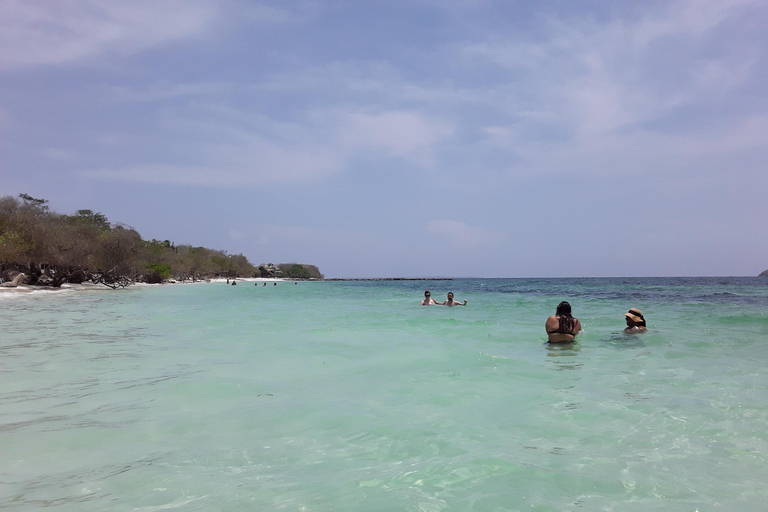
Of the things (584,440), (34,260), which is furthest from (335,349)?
(34,260)

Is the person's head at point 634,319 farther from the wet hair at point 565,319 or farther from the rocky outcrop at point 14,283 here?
the rocky outcrop at point 14,283

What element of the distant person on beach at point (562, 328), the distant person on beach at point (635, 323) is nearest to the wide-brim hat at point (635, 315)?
the distant person on beach at point (635, 323)

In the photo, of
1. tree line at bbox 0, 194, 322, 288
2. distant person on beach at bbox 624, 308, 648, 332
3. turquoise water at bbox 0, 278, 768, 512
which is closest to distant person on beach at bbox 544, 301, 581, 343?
turquoise water at bbox 0, 278, 768, 512

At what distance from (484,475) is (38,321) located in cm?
1518

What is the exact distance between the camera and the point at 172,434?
4.22 meters

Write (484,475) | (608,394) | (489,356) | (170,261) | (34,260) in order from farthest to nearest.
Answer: (170,261) < (34,260) < (489,356) < (608,394) < (484,475)

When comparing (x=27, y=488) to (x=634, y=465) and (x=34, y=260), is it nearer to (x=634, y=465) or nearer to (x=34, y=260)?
(x=634, y=465)

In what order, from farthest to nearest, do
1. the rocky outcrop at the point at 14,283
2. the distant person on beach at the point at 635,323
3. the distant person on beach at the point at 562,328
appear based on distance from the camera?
the rocky outcrop at the point at 14,283 → the distant person on beach at the point at 635,323 → the distant person on beach at the point at 562,328

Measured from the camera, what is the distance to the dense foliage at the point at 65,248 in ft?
108

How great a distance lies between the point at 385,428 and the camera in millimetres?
4348

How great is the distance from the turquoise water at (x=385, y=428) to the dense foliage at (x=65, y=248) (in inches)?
1228

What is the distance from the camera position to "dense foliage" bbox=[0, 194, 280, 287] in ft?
108

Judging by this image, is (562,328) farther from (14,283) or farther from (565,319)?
(14,283)

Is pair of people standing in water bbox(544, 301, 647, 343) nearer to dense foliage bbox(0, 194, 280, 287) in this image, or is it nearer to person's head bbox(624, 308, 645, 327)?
person's head bbox(624, 308, 645, 327)
